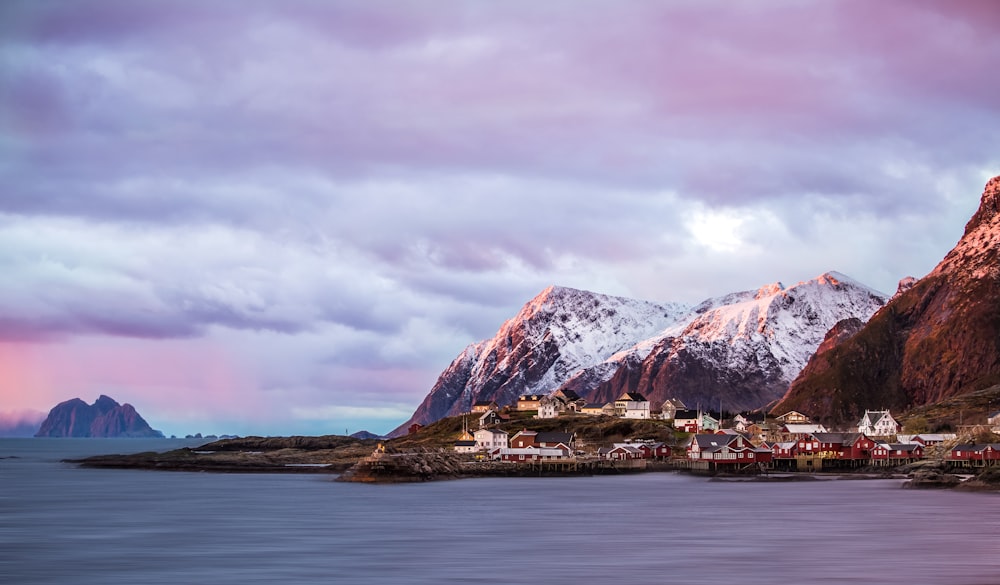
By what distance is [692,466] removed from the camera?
177m

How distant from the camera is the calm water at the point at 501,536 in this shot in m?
61.9

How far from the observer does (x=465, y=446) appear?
19250 cm

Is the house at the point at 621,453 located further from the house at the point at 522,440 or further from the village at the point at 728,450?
the house at the point at 522,440

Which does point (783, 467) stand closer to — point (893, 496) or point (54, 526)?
point (893, 496)

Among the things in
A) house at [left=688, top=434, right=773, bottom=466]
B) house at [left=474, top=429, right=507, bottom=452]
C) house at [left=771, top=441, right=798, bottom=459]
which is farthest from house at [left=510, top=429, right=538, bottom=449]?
house at [left=771, top=441, right=798, bottom=459]

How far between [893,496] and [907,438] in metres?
76.0

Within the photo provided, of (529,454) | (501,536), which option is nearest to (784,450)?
(529,454)

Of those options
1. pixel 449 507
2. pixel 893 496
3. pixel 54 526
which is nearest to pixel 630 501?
pixel 449 507

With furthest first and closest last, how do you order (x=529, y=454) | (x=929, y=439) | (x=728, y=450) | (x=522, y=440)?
(x=522, y=440) < (x=929, y=439) < (x=529, y=454) < (x=728, y=450)

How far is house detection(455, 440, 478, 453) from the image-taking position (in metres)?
189

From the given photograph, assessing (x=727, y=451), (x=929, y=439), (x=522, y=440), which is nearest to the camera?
(x=727, y=451)

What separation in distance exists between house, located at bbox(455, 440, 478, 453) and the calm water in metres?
53.7

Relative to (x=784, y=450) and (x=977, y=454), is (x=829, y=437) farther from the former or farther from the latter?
(x=977, y=454)

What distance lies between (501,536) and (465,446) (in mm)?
112071
